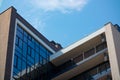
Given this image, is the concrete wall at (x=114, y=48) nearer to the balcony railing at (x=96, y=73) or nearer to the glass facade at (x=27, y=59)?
the balcony railing at (x=96, y=73)

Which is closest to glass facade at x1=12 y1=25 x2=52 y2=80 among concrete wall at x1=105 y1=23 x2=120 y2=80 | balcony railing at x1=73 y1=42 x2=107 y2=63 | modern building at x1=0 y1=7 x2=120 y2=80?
modern building at x1=0 y1=7 x2=120 y2=80

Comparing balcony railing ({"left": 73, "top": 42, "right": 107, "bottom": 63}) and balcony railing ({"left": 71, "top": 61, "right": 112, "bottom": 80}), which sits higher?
balcony railing ({"left": 73, "top": 42, "right": 107, "bottom": 63})

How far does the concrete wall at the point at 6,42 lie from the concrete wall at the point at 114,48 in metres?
9.73

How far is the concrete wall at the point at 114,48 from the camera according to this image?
29.3 m

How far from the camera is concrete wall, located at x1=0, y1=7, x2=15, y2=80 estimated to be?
32781 millimetres

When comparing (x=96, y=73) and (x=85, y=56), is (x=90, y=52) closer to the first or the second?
(x=85, y=56)

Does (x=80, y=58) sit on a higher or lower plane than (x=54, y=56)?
lower

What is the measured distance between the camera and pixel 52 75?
36.5 metres

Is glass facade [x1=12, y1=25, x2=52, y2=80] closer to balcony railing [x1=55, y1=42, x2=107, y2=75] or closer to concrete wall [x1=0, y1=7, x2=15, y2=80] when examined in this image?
concrete wall [x1=0, y1=7, x2=15, y2=80]

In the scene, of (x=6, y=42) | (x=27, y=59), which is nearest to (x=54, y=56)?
(x=27, y=59)

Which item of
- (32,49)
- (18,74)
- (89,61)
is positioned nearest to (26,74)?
(18,74)

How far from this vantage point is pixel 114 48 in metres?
30.9

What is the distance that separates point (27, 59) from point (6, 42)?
304 cm

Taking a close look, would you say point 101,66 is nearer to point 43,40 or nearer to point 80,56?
point 80,56
